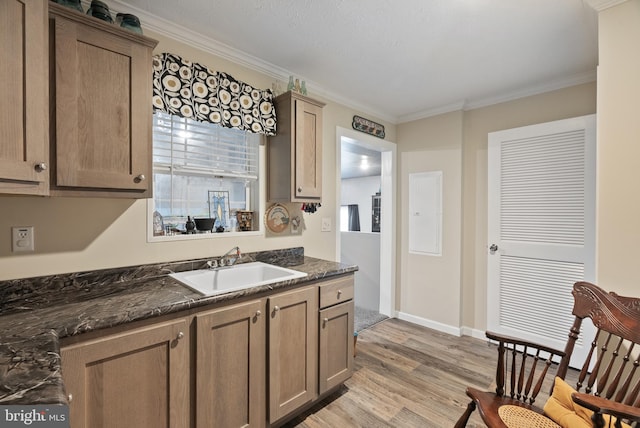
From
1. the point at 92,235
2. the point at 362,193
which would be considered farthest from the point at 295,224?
the point at 362,193

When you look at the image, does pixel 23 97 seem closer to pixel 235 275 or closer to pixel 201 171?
pixel 201 171

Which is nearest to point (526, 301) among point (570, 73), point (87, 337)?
point (570, 73)

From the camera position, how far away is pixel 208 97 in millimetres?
1978

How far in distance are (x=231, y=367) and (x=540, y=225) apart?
9.24 feet

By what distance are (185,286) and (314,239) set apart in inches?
53.6

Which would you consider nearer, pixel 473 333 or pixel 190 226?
pixel 190 226

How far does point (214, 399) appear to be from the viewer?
1.48 m

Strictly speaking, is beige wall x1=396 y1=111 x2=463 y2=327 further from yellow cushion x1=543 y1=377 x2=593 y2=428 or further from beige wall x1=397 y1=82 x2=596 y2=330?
yellow cushion x1=543 y1=377 x2=593 y2=428

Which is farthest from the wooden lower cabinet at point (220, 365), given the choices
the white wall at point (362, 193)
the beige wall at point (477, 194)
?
the white wall at point (362, 193)

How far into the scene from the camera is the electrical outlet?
4.60 ft

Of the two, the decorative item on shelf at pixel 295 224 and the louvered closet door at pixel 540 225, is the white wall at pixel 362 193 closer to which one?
the louvered closet door at pixel 540 225

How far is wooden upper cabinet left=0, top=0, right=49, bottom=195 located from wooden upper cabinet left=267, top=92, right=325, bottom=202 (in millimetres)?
1373

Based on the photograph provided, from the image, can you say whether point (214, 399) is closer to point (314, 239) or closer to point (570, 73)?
point (314, 239)

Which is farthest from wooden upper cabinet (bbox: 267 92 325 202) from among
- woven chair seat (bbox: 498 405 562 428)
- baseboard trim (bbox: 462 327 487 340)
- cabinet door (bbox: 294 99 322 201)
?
baseboard trim (bbox: 462 327 487 340)
